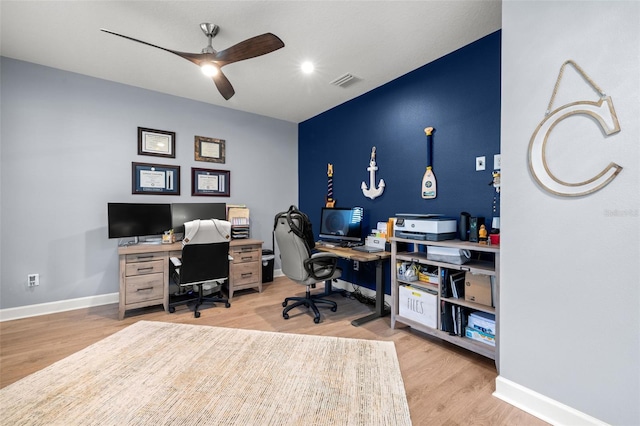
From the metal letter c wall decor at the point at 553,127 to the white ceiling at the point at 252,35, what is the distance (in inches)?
44.6

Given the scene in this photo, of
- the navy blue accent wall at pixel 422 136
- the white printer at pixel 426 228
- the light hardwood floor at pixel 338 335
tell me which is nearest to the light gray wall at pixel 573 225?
the light hardwood floor at pixel 338 335

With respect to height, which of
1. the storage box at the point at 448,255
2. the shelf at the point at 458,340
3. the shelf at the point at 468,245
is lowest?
the shelf at the point at 458,340

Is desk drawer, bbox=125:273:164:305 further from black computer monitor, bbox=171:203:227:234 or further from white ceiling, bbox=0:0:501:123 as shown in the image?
white ceiling, bbox=0:0:501:123

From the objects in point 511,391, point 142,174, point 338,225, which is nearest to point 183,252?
point 142,174

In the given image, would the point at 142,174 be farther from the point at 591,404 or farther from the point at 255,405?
the point at 591,404

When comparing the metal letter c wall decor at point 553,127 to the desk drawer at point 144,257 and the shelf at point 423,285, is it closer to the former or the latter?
the shelf at point 423,285

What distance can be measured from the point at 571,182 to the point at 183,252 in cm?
325

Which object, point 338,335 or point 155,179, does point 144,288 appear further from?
point 338,335

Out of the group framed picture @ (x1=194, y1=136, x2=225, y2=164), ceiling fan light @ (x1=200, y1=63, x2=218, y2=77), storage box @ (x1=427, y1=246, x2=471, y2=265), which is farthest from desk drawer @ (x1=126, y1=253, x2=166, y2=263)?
storage box @ (x1=427, y1=246, x2=471, y2=265)

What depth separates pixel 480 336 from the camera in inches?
83.8

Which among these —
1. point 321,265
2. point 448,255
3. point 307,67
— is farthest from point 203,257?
point 448,255

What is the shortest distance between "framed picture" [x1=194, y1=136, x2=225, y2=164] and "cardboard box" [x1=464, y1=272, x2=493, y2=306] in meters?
3.63

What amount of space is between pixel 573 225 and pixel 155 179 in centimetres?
426

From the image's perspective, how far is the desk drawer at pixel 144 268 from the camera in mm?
2914
